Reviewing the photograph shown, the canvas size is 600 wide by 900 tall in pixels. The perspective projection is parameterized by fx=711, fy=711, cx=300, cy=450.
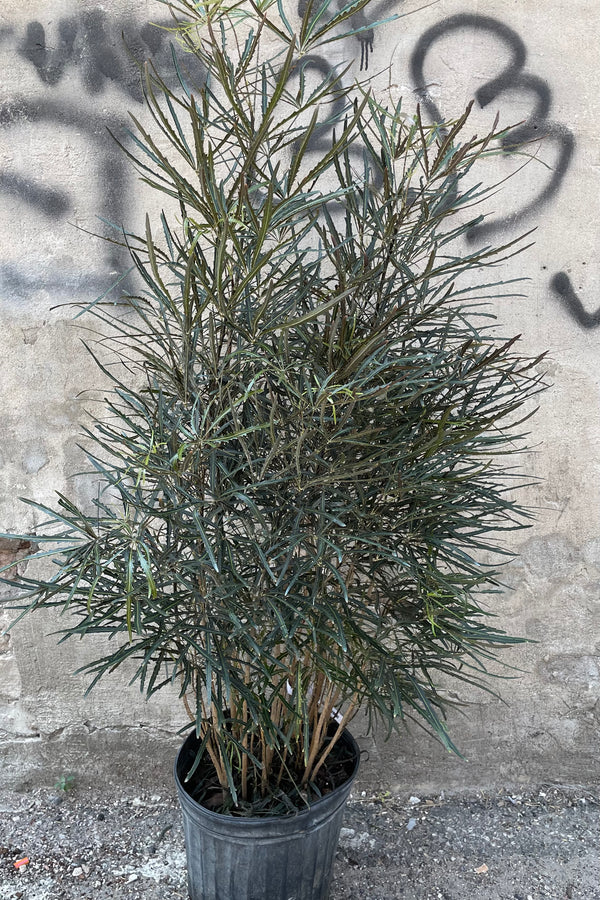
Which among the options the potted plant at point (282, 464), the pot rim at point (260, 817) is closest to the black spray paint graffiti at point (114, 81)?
the potted plant at point (282, 464)

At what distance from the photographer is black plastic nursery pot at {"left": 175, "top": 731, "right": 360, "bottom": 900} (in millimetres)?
1601

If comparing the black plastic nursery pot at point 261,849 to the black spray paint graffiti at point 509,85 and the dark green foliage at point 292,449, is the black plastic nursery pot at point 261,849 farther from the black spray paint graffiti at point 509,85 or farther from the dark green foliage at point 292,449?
the black spray paint graffiti at point 509,85

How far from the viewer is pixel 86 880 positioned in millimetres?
1918

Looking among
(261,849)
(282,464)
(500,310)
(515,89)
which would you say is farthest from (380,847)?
(515,89)

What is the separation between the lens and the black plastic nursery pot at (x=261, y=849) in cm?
160

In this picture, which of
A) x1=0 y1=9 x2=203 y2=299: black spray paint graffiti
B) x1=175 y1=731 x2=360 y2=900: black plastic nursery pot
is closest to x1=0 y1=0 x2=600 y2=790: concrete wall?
x1=0 y1=9 x2=203 y2=299: black spray paint graffiti

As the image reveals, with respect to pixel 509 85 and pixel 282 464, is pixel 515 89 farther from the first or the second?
pixel 282 464

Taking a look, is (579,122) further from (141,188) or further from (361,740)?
(361,740)

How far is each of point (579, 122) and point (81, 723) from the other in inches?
88.6

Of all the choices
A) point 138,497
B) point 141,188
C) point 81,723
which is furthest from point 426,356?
point 81,723

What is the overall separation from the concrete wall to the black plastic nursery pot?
19.8 inches

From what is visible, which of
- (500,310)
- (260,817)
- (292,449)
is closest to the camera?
(292,449)

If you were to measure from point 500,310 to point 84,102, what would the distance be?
1254mm

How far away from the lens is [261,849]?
5.31 feet
